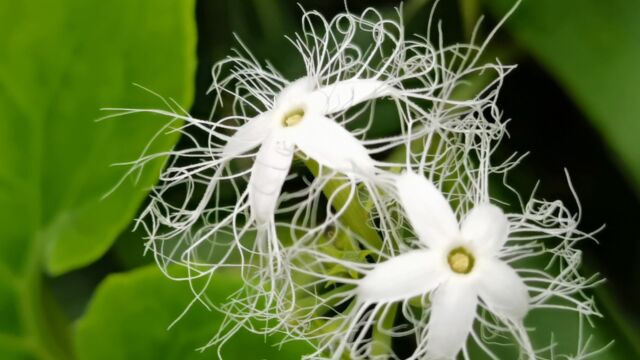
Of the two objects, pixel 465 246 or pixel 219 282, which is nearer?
pixel 465 246

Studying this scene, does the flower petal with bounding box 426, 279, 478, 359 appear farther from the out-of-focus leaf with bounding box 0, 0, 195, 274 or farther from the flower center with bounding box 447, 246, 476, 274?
the out-of-focus leaf with bounding box 0, 0, 195, 274

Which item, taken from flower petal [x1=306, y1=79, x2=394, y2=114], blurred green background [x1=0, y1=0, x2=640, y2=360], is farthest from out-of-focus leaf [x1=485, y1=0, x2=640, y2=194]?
flower petal [x1=306, y1=79, x2=394, y2=114]

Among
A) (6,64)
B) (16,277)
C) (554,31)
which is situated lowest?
(16,277)

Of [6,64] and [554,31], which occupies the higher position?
[554,31]

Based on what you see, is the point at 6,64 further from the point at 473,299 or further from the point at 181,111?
the point at 473,299

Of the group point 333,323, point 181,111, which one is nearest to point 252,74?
point 181,111

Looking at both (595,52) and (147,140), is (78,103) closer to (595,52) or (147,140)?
(147,140)
